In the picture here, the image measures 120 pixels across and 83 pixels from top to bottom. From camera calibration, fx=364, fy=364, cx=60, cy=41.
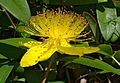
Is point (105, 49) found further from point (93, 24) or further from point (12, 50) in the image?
Result: point (12, 50)

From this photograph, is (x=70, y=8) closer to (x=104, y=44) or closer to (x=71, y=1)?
(x=71, y=1)

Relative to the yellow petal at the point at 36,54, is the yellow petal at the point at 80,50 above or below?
above

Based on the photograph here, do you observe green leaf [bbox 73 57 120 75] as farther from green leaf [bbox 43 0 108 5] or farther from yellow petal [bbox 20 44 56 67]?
green leaf [bbox 43 0 108 5]

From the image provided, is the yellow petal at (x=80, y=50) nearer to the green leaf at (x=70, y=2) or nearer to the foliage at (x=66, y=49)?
the foliage at (x=66, y=49)

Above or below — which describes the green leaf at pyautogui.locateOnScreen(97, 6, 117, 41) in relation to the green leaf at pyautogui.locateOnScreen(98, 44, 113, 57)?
above

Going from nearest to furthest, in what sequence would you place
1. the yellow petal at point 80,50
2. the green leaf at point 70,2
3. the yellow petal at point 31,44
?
1. the yellow petal at point 80,50
2. the yellow petal at point 31,44
3. the green leaf at point 70,2

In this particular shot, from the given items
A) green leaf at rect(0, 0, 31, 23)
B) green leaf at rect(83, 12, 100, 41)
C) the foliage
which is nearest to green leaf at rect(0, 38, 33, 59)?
the foliage

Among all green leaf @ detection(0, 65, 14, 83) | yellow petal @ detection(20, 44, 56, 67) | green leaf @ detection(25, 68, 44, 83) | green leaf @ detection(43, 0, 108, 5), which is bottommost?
A: green leaf @ detection(25, 68, 44, 83)

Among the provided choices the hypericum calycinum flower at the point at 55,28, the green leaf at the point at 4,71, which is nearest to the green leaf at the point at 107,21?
the hypericum calycinum flower at the point at 55,28
